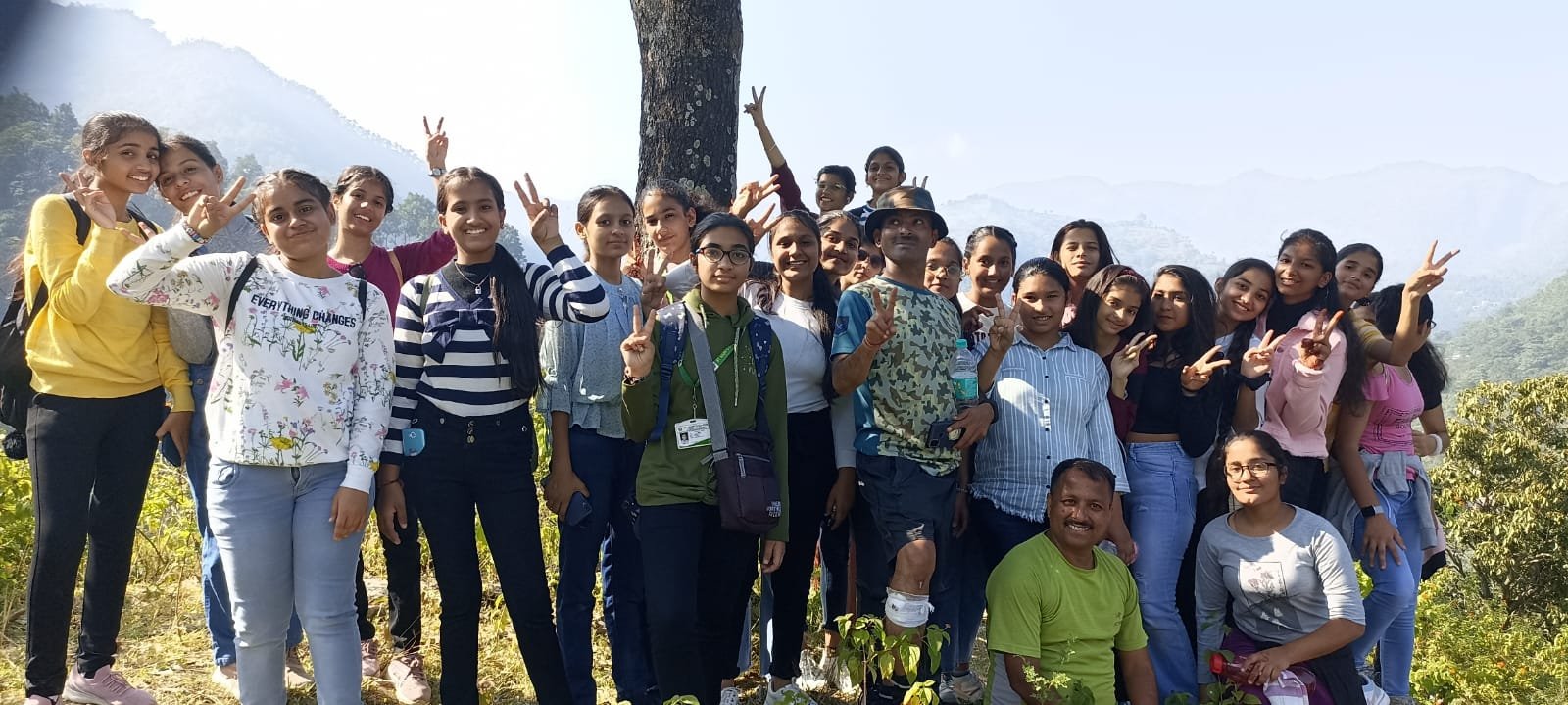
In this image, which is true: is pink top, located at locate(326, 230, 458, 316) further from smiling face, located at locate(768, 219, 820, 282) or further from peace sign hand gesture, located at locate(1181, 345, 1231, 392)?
peace sign hand gesture, located at locate(1181, 345, 1231, 392)

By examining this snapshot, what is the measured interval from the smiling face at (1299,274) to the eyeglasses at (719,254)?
2730 millimetres

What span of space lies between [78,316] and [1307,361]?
499 cm

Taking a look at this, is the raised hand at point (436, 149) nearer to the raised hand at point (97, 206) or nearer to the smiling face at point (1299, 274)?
the raised hand at point (97, 206)

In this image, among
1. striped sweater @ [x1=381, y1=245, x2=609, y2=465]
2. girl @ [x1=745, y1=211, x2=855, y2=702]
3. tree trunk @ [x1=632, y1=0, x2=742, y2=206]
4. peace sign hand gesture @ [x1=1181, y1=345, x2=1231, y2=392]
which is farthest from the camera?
tree trunk @ [x1=632, y1=0, x2=742, y2=206]

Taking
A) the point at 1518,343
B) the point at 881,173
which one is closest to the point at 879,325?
the point at 881,173

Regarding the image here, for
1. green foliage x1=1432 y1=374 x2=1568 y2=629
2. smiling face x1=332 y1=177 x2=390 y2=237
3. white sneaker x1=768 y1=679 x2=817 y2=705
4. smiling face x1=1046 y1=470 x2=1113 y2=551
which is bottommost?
green foliage x1=1432 y1=374 x2=1568 y2=629

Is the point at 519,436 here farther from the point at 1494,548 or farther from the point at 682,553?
the point at 1494,548

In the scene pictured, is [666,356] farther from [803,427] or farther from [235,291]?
[235,291]

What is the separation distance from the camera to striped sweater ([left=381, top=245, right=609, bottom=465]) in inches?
125

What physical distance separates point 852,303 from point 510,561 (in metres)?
1.63

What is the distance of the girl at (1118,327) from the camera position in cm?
409

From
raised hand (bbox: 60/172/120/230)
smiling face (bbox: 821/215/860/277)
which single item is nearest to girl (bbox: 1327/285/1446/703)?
smiling face (bbox: 821/215/860/277)

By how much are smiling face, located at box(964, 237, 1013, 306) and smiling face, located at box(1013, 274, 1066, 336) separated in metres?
0.30

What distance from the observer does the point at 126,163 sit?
3.50m
